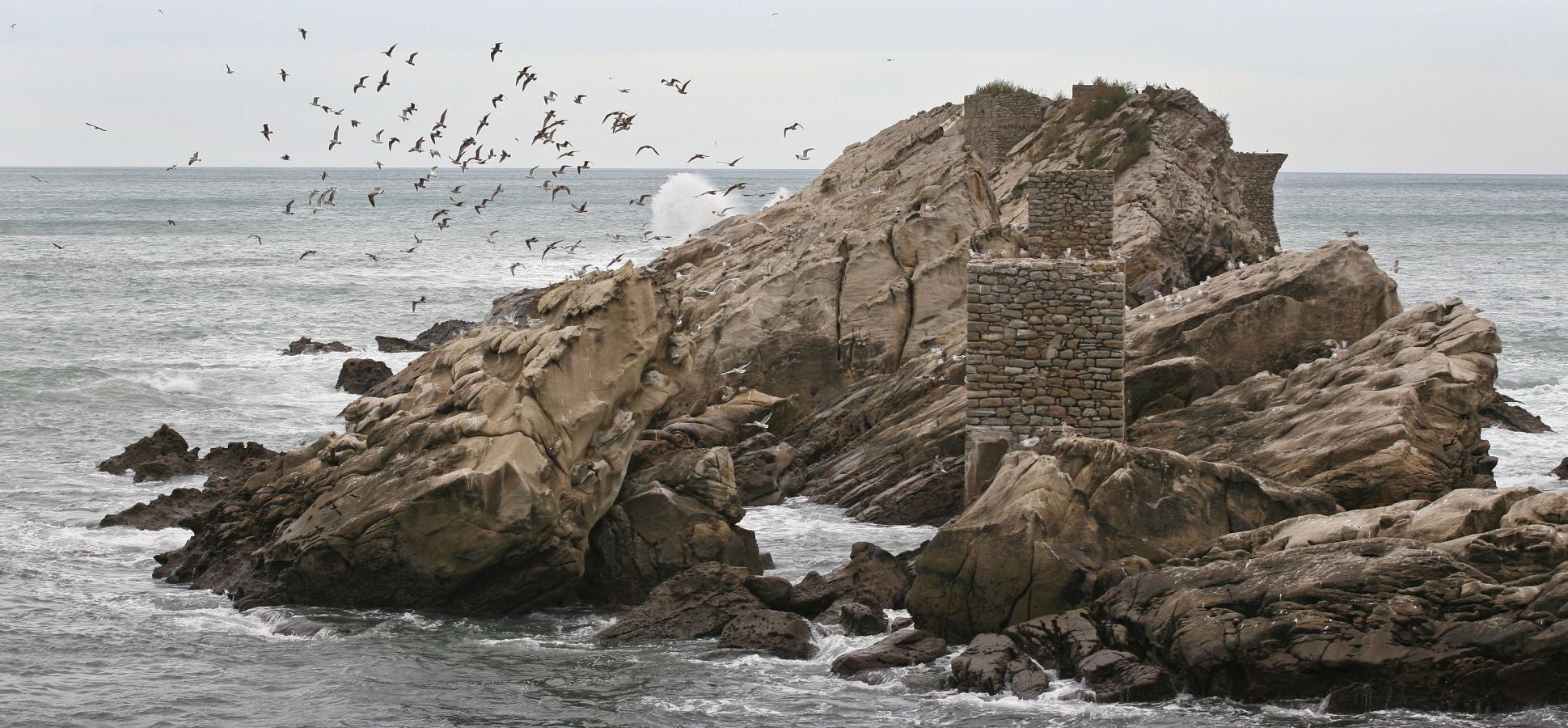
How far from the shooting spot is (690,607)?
21.5 m

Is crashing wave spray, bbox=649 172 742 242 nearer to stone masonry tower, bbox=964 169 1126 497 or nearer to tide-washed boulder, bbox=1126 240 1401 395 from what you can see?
tide-washed boulder, bbox=1126 240 1401 395

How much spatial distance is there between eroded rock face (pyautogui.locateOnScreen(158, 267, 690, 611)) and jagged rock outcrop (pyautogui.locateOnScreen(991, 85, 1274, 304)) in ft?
50.1

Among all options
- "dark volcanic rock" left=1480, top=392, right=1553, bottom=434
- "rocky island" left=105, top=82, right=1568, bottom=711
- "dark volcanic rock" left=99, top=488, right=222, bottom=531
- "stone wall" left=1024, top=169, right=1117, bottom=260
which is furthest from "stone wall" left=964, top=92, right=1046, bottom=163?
"dark volcanic rock" left=99, top=488, right=222, bottom=531

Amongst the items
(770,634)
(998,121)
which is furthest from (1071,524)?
(998,121)

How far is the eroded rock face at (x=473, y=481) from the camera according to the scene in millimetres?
22281

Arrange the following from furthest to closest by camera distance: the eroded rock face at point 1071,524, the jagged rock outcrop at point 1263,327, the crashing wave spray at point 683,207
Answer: the crashing wave spray at point 683,207, the jagged rock outcrop at point 1263,327, the eroded rock face at point 1071,524

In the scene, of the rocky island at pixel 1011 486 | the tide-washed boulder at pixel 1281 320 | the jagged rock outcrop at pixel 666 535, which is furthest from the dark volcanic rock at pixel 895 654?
the tide-washed boulder at pixel 1281 320

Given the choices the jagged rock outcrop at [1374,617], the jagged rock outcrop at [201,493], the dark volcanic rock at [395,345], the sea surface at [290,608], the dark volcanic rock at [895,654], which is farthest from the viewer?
the dark volcanic rock at [395,345]

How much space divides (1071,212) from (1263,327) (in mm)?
4613

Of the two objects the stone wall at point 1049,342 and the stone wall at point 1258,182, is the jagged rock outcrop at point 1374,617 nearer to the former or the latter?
the stone wall at point 1049,342

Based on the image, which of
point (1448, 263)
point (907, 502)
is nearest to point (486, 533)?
point (907, 502)

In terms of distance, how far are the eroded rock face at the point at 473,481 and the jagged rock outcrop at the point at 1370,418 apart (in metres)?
7.75

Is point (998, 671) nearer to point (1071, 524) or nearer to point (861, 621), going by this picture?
point (861, 621)

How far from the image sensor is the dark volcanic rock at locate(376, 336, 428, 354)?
52.4m
